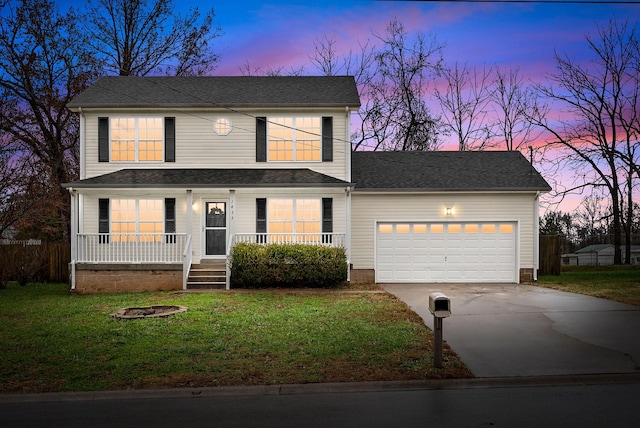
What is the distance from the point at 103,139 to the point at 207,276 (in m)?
6.25

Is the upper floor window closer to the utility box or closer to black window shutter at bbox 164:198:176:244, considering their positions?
black window shutter at bbox 164:198:176:244

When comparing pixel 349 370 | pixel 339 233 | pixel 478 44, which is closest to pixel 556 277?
pixel 339 233

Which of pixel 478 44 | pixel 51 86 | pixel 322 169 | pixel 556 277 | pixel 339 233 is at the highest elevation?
pixel 478 44

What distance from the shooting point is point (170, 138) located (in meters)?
18.0

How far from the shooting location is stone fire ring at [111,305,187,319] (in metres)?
10.9

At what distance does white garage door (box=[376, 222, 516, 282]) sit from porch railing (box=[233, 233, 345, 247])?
2003 millimetres

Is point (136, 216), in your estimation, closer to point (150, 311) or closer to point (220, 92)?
point (220, 92)

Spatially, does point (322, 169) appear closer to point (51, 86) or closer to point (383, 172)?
point (383, 172)

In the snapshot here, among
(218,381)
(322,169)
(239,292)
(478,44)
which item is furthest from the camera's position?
(478,44)

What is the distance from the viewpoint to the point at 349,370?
701 centimetres

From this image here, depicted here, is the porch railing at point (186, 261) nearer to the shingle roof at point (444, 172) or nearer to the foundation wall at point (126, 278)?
the foundation wall at point (126, 278)

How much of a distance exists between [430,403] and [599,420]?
1.68m

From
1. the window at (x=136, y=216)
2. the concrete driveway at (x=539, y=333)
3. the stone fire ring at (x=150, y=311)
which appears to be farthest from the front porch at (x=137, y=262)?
the concrete driveway at (x=539, y=333)

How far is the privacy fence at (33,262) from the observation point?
18.2 meters
